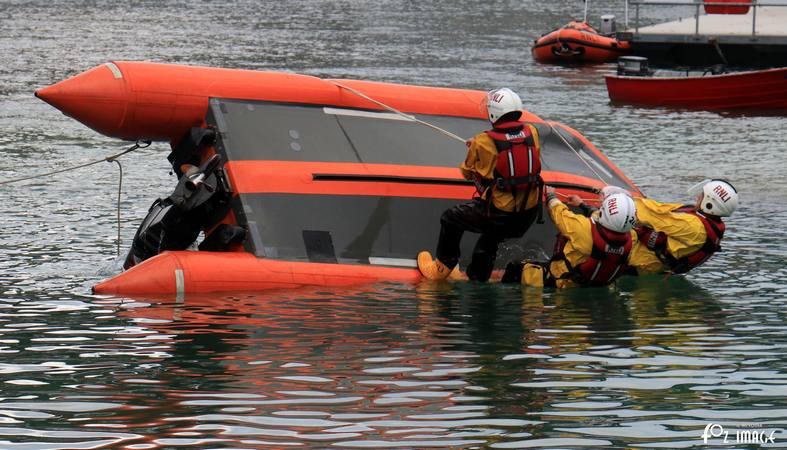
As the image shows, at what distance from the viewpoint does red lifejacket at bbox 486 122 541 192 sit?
926cm

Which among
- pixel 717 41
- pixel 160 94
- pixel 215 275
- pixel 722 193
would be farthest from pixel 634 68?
pixel 215 275

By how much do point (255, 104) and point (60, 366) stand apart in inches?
130

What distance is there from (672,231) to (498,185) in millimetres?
1411

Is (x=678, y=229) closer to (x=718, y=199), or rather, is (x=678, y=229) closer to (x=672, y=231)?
(x=672, y=231)

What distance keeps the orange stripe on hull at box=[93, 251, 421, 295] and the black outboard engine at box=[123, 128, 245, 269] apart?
1.02 ft

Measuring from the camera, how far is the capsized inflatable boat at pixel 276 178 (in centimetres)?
938

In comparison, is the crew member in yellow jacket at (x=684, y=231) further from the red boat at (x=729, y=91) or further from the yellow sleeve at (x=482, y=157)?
the red boat at (x=729, y=91)

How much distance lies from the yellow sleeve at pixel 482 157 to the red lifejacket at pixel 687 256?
1.30 meters

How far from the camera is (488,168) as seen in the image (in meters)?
9.34

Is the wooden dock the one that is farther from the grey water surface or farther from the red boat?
the grey water surface

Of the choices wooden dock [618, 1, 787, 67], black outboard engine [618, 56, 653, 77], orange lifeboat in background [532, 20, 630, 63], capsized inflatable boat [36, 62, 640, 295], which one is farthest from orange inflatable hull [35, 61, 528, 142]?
orange lifeboat in background [532, 20, 630, 63]

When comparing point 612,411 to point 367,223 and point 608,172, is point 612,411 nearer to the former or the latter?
point 367,223

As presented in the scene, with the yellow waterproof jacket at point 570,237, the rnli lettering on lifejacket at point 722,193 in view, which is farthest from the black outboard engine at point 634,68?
the yellow waterproof jacket at point 570,237

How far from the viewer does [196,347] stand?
793 centimetres
